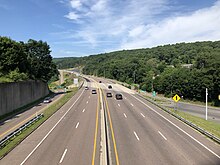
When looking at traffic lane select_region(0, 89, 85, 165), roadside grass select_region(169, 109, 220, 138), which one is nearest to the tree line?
traffic lane select_region(0, 89, 85, 165)

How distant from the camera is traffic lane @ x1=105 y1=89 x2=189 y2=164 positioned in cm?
1578

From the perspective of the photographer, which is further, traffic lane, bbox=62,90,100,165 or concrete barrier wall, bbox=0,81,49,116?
concrete barrier wall, bbox=0,81,49,116

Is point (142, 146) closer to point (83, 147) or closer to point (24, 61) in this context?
point (83, 147)

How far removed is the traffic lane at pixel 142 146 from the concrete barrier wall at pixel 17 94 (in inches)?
807

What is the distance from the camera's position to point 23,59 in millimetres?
60750

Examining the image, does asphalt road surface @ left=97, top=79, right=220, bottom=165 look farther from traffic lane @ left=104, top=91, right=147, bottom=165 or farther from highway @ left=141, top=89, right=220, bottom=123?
highway @ left=141, top=89, right=220, bottom=123

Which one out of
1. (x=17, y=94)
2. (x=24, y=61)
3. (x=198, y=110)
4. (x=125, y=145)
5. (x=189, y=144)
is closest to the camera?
(x=125, y=145)

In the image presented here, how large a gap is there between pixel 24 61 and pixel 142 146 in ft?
165

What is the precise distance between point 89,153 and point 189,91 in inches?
2604

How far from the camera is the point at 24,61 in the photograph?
6162cm

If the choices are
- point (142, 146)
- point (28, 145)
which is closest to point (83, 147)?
point (142, 146)

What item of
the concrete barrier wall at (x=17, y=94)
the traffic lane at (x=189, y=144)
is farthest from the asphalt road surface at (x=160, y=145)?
the concrete barrier wall at (x=17, y=94)

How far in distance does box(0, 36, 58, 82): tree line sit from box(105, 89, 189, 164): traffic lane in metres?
29.9

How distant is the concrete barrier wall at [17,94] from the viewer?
38.4 meters
